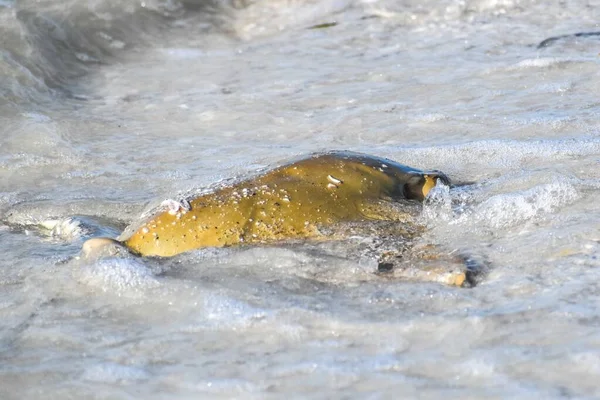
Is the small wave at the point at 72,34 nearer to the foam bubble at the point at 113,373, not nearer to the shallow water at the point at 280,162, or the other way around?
the shallow water at the point at 280,162

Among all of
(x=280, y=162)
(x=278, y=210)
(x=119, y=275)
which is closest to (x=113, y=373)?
(x=119, y=275)

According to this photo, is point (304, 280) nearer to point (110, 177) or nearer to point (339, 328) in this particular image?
point (339, 328)

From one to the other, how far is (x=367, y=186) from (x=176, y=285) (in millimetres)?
858

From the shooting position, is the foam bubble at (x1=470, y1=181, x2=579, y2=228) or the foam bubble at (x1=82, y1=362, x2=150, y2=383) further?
the foam bubble at (x1=470, y1=181, x2=579, y2=228)

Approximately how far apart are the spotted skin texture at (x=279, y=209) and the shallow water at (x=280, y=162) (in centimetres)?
11

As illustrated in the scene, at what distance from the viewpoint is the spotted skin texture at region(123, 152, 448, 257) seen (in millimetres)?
3004

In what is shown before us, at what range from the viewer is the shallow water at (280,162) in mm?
2213

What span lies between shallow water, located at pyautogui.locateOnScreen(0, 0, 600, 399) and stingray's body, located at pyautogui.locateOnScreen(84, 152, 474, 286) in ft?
0.35

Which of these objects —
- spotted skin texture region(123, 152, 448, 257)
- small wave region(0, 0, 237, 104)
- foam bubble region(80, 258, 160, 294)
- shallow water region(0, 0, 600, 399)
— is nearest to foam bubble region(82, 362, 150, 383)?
shallow water region(0, 0, 600, 399)

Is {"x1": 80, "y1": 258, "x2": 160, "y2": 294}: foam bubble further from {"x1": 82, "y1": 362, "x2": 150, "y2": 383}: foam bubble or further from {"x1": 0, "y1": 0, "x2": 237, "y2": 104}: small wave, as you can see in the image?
{"x1": 0, "y1": 0, "x2": 237, "y2": 104}: small wave

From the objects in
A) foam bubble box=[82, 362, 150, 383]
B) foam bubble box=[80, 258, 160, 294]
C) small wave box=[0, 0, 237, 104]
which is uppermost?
foam bubble box=[82, 362, 150, 383]

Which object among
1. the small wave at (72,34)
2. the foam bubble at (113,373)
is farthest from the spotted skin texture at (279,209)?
the small wave at (72,34)

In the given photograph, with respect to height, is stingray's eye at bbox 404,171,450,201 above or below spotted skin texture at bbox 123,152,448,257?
below

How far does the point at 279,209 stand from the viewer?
306 centimetres
